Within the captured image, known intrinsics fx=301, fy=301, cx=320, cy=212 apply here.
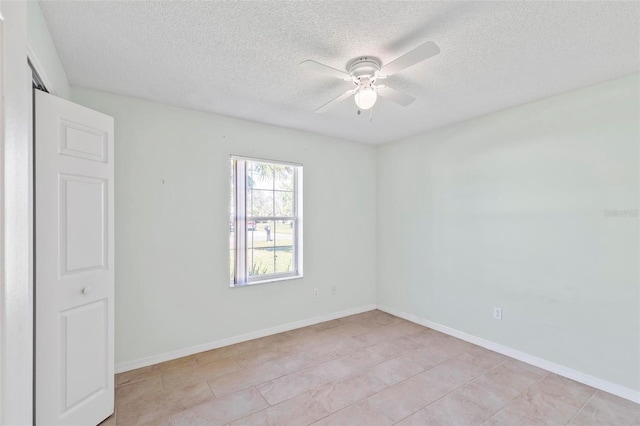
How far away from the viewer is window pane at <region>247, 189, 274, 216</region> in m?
3.58

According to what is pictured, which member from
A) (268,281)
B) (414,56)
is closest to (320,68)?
(414,56)

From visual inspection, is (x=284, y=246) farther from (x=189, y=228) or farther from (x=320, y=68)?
(x=320, y=68)

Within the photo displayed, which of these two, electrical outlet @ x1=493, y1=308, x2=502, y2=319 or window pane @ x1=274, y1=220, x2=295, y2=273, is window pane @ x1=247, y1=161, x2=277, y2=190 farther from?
→ electrical outlet @ x1=493, y1=308, x2=502, y2=319

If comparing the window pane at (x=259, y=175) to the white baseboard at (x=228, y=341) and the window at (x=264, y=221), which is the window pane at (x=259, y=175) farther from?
the white baseboard at (x=228, y=341)

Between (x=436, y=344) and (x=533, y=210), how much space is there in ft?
5.60

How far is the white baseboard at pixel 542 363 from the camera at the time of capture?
2358mm

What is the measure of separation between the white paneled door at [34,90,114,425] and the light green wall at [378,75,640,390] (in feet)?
11.0

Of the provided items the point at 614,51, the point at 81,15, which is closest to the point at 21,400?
the point at 81,15

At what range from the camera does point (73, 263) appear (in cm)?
189

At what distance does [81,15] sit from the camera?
1.69m

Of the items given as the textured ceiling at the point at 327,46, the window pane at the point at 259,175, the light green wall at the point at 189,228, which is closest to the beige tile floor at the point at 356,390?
the light green wall at the point at 189,228

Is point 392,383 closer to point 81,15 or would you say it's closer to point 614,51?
point 614,51

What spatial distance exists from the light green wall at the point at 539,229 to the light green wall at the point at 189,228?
55.1 inches

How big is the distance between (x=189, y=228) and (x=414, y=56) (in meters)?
2.55
